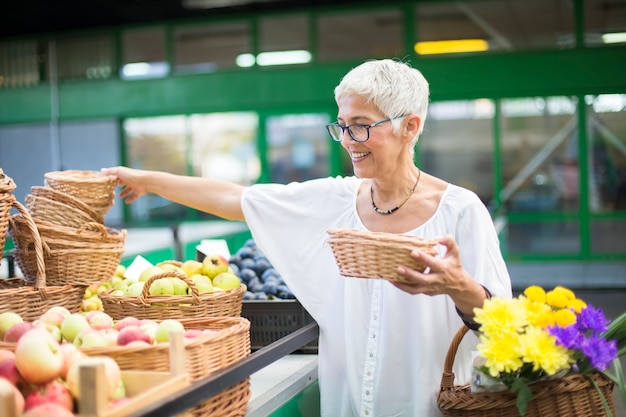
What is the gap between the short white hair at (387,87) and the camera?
Result: 2.35 m

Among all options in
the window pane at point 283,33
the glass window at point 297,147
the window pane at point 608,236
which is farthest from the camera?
the window pane at point 283,33

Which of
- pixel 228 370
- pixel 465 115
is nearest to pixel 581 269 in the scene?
Answer: pixel 465 115

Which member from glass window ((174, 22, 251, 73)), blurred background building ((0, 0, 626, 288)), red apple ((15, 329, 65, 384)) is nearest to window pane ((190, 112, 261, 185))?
blurred background building ((0, 0, 626, 288))

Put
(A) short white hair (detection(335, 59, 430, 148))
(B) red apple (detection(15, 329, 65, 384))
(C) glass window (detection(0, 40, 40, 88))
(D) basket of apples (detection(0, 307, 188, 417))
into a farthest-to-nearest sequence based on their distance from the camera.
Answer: (C) glass window (detection(0, 40, 40, 88)) < (A) short white hair (detection(335, 59, 430, 148)) < (B) red apple (detection(15, 329, 65, 384)) < (D) basket of apples (detection(0, 307, 188, 417))

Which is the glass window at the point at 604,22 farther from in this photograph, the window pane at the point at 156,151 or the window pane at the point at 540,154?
the window pane at the point at 156,151

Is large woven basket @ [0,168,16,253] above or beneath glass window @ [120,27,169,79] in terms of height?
beneath

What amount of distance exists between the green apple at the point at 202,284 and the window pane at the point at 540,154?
10283 mm

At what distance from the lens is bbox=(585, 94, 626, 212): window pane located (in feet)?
40.1

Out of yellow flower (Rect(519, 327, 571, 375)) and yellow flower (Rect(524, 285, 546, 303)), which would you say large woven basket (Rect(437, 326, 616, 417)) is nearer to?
yellow flower (Rect(519, 327, 571, 375))

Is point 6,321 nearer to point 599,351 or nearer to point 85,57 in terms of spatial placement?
point 599,351

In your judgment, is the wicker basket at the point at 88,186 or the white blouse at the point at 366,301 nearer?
the white blouse at the point at 366,301

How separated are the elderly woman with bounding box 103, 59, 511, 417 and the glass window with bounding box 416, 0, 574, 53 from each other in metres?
10.6

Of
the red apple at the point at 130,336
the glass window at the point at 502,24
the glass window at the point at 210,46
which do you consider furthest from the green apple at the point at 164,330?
the glass window at the point at 210,46

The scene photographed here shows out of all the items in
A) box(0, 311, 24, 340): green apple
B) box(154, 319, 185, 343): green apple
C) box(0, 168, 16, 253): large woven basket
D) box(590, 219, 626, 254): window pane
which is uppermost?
box(0, 168, 16, 253): large woven basket
